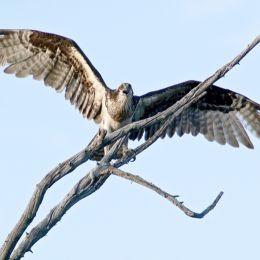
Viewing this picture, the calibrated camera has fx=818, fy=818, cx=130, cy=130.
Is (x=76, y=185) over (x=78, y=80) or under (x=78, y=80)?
under

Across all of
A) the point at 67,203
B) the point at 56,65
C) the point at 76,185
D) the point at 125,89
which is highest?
the point at 56,65

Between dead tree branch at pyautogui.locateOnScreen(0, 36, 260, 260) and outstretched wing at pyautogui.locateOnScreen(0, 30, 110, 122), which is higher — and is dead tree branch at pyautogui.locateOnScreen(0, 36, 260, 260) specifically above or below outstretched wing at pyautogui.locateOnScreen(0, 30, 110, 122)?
below

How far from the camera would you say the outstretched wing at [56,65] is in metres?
11.6

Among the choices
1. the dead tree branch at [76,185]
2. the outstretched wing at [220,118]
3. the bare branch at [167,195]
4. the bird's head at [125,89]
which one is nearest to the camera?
the bare branch at [167,195]

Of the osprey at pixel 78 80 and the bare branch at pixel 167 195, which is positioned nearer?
the bare branch at pixel 167 195

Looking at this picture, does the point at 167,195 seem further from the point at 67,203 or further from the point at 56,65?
the point at 56,65

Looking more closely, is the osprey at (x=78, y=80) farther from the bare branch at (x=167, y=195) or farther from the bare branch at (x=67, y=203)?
the bare branch at (x=167, y=195)

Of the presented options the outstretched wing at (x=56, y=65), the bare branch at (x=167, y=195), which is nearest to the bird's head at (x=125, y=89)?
the outstretched wing at (x=56, y=65)

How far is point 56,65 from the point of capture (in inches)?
464

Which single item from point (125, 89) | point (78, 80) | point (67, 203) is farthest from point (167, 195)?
point (78, 80)

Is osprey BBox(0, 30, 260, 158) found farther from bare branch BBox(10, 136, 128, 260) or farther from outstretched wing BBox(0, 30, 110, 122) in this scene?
bare branch BBox(10, 136, 128, 260)

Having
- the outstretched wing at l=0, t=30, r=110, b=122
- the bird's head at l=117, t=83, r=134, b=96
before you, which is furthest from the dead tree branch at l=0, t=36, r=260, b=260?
the outstretched wing at l=0, t=30, r=110, b=122

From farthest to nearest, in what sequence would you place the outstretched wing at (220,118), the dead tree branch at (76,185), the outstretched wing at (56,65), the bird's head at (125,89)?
the outstretched wing at (220,118)
the outstretched wing at (56,65)
the bird's head at (125,89)
the dead tree branch at (76,185)

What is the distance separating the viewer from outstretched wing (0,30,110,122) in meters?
11.6
